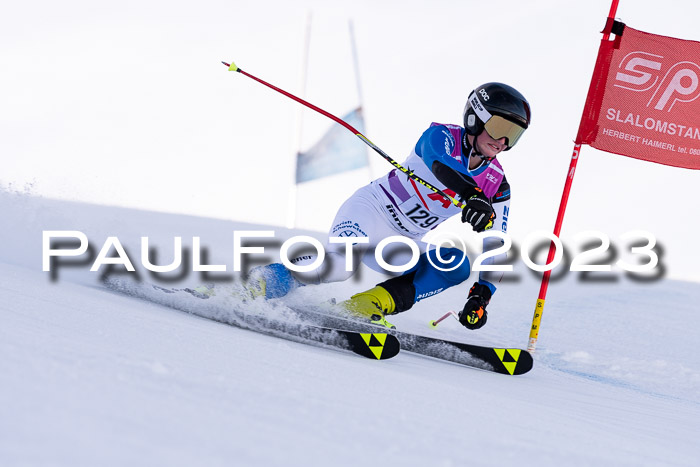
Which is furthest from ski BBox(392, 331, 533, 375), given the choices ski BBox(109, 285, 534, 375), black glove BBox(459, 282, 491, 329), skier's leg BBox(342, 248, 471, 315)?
skier's leg BBox(342, 248, 471, 315)

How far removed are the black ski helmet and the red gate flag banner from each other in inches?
70.3

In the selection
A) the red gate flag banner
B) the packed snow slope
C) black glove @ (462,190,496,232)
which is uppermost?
the red gate flag banner

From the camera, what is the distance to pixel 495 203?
3977mm

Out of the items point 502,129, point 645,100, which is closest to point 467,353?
point 502,129

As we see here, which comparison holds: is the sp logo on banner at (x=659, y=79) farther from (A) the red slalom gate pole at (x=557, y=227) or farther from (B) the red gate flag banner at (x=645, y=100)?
(A) the red slalom gate pole at (x=557, y=227)

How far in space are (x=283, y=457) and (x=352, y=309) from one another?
292 centimetres

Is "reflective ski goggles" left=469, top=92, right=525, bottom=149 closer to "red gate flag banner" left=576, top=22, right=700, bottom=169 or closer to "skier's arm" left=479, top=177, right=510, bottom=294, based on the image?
"skier's arm" left=479, top=177, right=510, bottom=294

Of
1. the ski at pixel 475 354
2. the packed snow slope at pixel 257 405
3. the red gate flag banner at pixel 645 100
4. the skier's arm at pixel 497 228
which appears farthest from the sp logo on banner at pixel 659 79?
the ski at pixel 475 354

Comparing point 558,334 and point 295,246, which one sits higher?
point 295,246

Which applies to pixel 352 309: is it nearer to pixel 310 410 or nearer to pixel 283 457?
pixel 310 410

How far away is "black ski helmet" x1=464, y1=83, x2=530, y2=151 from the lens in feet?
11.8

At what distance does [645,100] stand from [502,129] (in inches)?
92.9

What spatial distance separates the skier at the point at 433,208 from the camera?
142 inches

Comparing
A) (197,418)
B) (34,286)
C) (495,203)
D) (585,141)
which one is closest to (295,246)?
(495,203)
